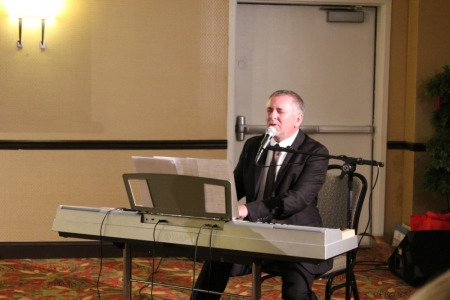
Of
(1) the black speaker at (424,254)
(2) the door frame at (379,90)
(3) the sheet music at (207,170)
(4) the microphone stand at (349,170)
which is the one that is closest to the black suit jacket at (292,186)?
(4) the microphone stand at (349,170)

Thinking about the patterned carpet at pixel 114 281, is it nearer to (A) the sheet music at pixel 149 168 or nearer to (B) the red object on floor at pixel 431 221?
(B) the red object on floor at pixel 431 221

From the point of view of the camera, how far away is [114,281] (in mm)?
4867

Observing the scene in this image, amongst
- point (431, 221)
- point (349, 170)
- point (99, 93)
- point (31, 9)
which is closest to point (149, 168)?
point (349, 170)

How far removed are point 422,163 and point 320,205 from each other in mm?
2447

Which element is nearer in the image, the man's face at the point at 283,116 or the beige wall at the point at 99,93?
the man's face at the point at 283,116

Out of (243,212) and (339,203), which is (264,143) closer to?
(243,212)

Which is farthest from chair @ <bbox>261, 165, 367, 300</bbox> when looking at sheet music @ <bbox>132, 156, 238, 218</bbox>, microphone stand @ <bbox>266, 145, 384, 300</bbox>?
sheet music @ <bbox>132, 156, 238, 218</bbox>

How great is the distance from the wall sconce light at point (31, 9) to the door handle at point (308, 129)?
6.04 feet

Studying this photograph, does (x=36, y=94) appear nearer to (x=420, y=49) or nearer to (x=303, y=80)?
(x=303, y=80)

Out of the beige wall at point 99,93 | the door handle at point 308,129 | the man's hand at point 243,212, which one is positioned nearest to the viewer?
the man's hand at point 243,212

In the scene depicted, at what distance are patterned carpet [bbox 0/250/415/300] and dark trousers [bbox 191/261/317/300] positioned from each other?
1.13 metres

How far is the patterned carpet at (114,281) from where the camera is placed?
4.53 m

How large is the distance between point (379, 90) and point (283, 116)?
2.70 meters

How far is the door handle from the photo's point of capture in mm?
5770
